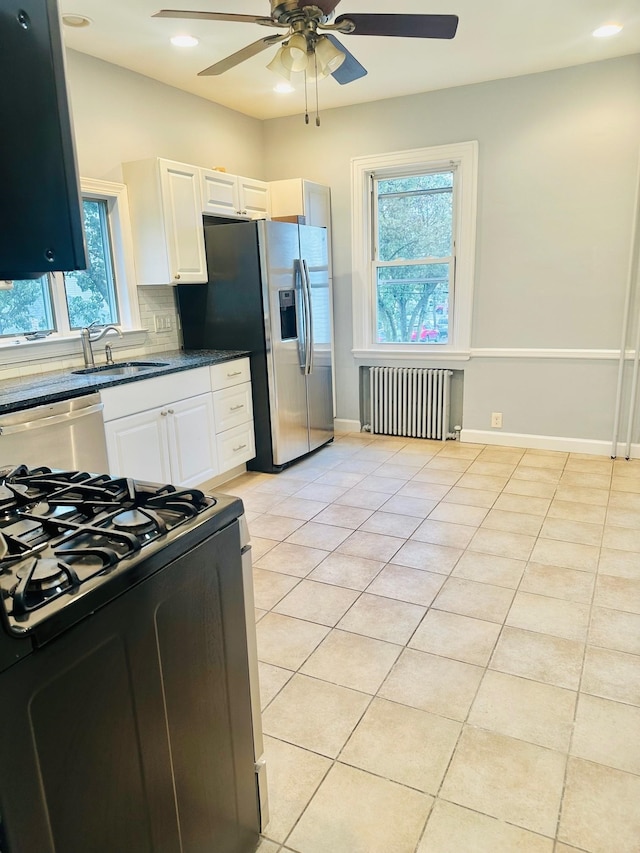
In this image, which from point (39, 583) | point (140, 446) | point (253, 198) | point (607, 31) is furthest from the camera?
point (253, 198)

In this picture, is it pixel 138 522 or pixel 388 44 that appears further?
pixel 388 44

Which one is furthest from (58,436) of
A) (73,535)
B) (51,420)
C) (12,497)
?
(73,535)

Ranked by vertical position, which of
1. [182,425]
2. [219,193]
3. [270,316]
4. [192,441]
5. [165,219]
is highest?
[219,193]

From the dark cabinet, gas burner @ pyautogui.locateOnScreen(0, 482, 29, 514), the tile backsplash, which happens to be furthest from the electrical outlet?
the dark cabinet

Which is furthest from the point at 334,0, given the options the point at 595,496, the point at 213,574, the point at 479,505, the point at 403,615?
the point at 595,496

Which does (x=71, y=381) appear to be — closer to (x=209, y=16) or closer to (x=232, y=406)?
(x=232, y=406)

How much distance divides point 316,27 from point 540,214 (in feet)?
8.14

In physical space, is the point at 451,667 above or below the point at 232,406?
below

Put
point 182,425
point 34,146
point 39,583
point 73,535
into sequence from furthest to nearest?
point 182,425, point 73,535, point 39,583, point 34,146

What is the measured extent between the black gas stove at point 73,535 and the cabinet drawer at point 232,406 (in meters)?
2.47

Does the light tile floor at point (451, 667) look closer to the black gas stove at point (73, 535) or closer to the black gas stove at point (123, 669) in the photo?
the black gas stove at point (123, 669)

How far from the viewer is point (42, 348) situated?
334cm

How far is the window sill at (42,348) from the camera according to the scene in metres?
3.16

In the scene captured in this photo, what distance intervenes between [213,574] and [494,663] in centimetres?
141
